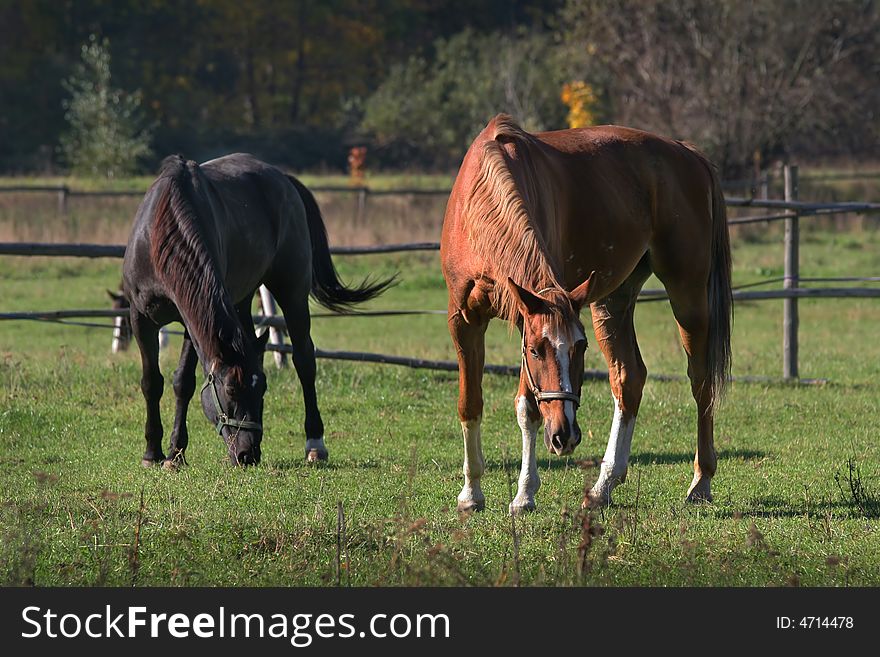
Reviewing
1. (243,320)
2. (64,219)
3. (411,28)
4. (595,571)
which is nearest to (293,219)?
(243,320)

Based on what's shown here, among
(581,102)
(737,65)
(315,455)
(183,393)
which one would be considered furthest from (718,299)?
(581,102)

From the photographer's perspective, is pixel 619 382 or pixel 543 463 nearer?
pixel 619 382

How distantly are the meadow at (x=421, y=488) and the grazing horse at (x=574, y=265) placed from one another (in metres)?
0.34

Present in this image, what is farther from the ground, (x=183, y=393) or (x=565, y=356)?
(x=565, y=356)

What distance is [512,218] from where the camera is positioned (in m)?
5.23

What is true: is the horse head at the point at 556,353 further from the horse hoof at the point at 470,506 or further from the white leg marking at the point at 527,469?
the horse hoof at the point at 470,506

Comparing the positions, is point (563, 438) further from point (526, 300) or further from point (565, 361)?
point (526, 300)

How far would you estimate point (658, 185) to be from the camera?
246 inches

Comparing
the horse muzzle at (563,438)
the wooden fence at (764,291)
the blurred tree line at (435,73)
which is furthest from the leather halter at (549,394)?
the blurred tree line at (435,73)

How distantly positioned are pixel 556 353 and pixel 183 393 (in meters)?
3.08

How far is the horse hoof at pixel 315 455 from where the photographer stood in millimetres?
7146

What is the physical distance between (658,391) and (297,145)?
121ft

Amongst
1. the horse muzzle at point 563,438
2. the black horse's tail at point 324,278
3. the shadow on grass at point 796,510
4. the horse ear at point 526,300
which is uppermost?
the black horse's tail at point 324,278
